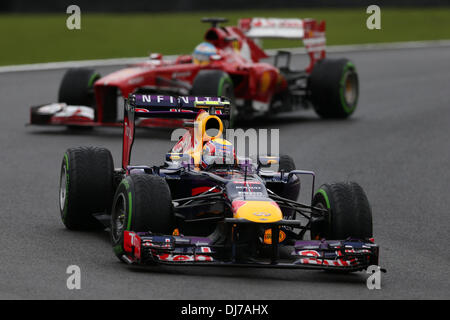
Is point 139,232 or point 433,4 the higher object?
point 433,4

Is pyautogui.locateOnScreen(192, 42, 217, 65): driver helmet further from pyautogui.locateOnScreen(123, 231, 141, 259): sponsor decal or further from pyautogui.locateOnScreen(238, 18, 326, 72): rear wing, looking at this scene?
pyautogui.locateOnScreen(123, 231, 141, 259): sponsor decal

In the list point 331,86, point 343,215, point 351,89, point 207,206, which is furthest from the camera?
point 351,89

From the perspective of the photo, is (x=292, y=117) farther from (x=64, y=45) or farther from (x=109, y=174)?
(x=64, y=45)

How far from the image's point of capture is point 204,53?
704 inches

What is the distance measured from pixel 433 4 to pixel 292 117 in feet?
83.8

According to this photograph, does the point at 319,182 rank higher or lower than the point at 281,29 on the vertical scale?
lower

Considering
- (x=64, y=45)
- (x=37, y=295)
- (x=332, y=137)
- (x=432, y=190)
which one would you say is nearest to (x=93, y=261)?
(x=37, y=295)

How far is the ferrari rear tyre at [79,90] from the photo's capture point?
17312mm

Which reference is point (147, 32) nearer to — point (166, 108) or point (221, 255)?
point (166, 108)

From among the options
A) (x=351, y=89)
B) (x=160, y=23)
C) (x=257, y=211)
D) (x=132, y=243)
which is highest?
(x=160, y=23)

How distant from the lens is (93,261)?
8.65 m

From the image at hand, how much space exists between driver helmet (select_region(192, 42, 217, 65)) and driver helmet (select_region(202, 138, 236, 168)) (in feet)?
27.4

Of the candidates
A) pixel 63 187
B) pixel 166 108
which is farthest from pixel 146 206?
pixel 63 187

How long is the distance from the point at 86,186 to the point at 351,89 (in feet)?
35.1
